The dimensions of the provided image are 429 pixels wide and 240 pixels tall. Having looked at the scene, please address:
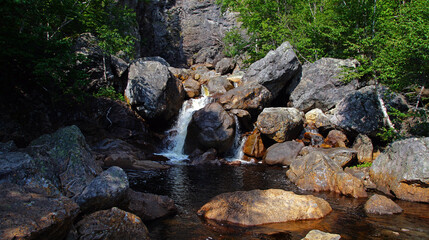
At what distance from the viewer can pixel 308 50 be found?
2398 centimetres

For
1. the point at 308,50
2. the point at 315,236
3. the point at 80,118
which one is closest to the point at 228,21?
the point at 308,50

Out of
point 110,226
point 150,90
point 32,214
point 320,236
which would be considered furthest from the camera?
point 150,90

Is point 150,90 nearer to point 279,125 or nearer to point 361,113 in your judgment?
point 279,125

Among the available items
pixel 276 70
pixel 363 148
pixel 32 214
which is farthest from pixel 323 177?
pixel 276 70

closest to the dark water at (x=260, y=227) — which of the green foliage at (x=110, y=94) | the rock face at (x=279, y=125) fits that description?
the rock face at (x=279, y=125)

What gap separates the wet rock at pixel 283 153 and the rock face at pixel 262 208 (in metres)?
7.17

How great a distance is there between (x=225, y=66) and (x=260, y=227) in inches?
1142

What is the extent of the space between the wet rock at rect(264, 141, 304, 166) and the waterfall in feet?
18.0

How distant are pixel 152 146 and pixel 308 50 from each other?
16.8m

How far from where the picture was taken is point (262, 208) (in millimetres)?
7355

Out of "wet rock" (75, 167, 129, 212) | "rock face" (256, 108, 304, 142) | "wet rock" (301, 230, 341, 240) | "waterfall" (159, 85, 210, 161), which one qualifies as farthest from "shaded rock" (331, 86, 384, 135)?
"wet rock" (75, 167, 129, 212)

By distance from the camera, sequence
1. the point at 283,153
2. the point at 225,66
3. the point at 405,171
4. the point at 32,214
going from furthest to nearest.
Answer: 1. the point at 225,66
2. the point at 283,153
3. the point at 405,171
4. the point at 32,214

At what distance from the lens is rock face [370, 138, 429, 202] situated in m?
9.14

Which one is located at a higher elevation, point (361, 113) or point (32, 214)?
point (361, 113)
